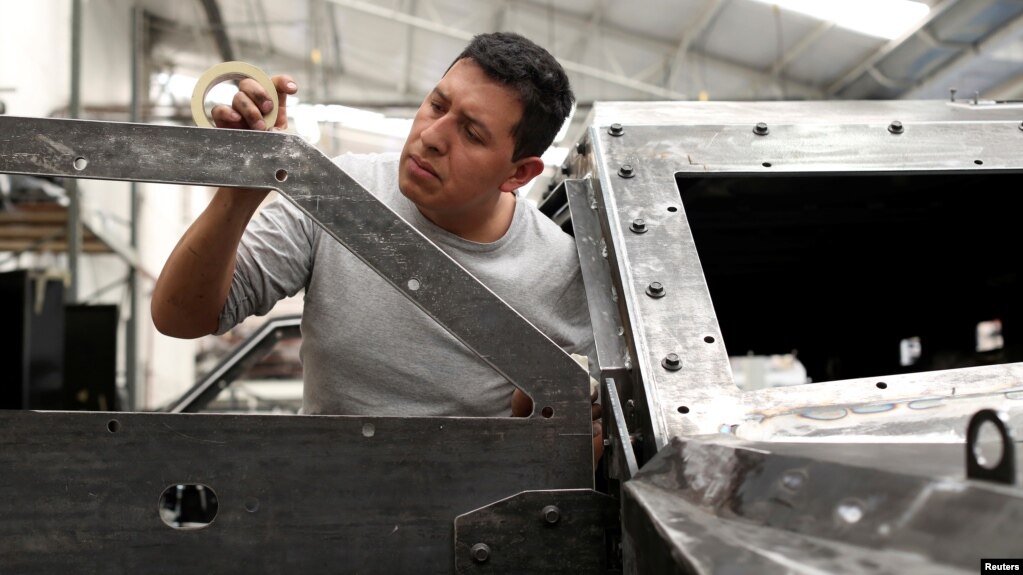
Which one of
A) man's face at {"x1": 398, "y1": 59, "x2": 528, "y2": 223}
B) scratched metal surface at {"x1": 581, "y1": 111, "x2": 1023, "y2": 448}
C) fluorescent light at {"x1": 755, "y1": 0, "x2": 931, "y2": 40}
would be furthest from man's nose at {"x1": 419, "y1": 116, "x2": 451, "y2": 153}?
fluorescent light at {"x1": 755, "y1": 0, "x2": 931, "y2": 40}

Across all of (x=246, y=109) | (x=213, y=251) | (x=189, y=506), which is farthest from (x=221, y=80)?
Result: (x=189, y=506)

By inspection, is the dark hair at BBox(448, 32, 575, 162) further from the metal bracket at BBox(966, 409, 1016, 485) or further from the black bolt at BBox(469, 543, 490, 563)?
the metal bracket at BBox(966, 409, 1016, 485)

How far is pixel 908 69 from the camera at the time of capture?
8414 millimetres

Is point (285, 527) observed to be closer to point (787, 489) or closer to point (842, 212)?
point (787, 489)

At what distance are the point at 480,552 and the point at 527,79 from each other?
98 cm

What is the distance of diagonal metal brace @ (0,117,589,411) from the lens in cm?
107

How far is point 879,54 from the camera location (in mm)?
8672

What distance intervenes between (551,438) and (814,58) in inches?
369

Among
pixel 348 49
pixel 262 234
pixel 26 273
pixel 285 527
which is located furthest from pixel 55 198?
pixel 285 527

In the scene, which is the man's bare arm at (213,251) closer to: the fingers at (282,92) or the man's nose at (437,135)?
the fingers at (282,92)

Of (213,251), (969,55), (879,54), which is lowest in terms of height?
(213,251)

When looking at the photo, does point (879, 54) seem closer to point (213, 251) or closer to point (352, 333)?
point (352, 333)

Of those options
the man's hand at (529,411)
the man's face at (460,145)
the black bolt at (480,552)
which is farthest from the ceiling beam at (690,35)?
the black bolt at (480,552)

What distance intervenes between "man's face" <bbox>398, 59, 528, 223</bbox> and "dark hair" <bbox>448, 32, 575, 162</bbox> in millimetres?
21
